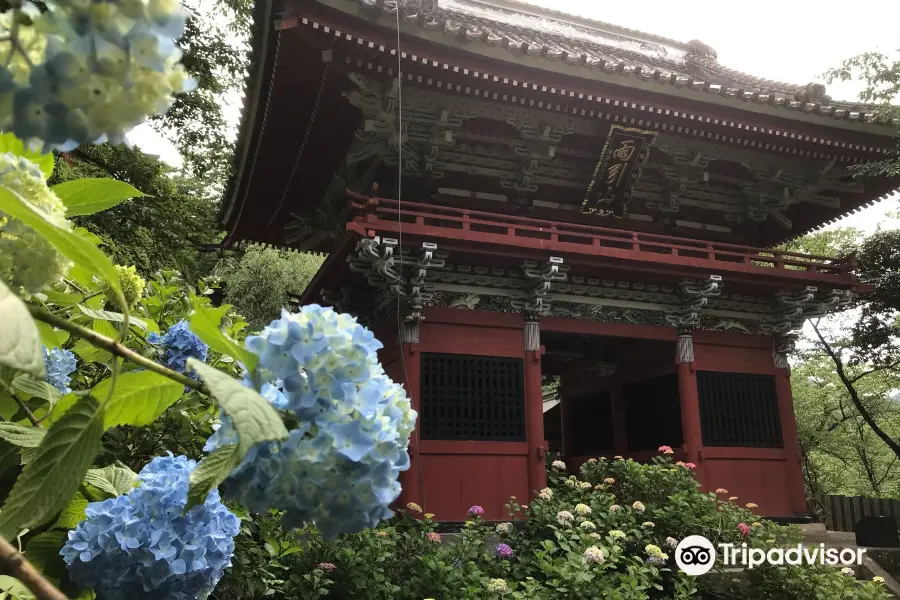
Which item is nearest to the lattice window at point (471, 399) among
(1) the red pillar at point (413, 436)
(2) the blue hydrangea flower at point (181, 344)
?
(1) the red pillar at point (413, 436)

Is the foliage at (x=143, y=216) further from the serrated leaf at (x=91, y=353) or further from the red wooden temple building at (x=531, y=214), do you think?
the serrated leaf at (x=91, y=353)

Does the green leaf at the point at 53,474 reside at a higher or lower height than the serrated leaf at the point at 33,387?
lower

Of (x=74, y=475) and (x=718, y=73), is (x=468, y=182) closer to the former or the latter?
(x=718, y=73)

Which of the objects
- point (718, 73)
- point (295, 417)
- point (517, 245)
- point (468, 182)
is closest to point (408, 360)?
point (517, 245)

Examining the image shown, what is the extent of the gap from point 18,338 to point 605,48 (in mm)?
13204

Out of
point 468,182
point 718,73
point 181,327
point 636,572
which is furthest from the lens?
point 718,73

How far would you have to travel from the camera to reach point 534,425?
817 centimetres

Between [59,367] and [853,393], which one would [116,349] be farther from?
[853,393]

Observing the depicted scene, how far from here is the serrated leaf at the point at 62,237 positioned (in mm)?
607

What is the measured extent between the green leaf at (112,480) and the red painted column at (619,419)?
34.7 feet

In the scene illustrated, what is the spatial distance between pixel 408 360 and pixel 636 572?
12.4ft

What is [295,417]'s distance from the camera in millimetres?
749

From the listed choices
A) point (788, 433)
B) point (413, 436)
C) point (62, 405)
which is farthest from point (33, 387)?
point (788, 433)

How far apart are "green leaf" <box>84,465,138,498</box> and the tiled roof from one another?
6.15 metres
